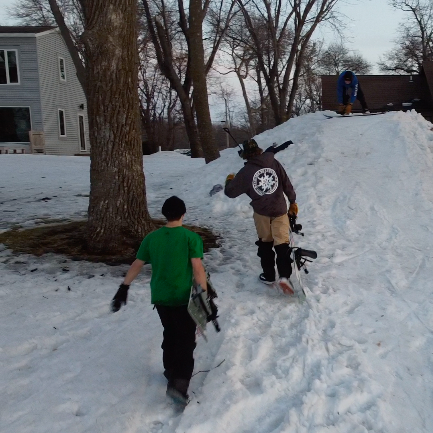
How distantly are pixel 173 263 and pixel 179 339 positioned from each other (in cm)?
55

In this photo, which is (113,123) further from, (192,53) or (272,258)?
(192,53)

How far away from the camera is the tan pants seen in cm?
538

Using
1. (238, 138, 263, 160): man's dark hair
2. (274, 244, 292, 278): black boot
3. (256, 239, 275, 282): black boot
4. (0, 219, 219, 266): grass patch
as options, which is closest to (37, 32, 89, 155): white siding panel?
(0, 219, 219, 266): grass patch

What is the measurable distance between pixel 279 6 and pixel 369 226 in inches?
883

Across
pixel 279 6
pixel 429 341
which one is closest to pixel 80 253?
pixel 429 341

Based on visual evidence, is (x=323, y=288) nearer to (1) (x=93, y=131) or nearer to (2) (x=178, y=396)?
(2) (x=178, y=396)

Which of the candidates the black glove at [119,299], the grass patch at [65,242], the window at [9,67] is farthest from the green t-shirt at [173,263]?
the window at [9,67]

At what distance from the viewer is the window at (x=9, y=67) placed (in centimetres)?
2723

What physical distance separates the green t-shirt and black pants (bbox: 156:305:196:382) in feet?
0.25

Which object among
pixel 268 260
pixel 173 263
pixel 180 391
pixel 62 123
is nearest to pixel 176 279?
pixel 173 263

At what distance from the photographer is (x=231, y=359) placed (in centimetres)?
399

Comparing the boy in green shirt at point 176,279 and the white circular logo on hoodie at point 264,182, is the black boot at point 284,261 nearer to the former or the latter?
the white circular logo on hoodie at point 264,182

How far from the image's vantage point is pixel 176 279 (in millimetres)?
3451

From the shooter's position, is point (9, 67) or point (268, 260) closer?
point (268, 260)
